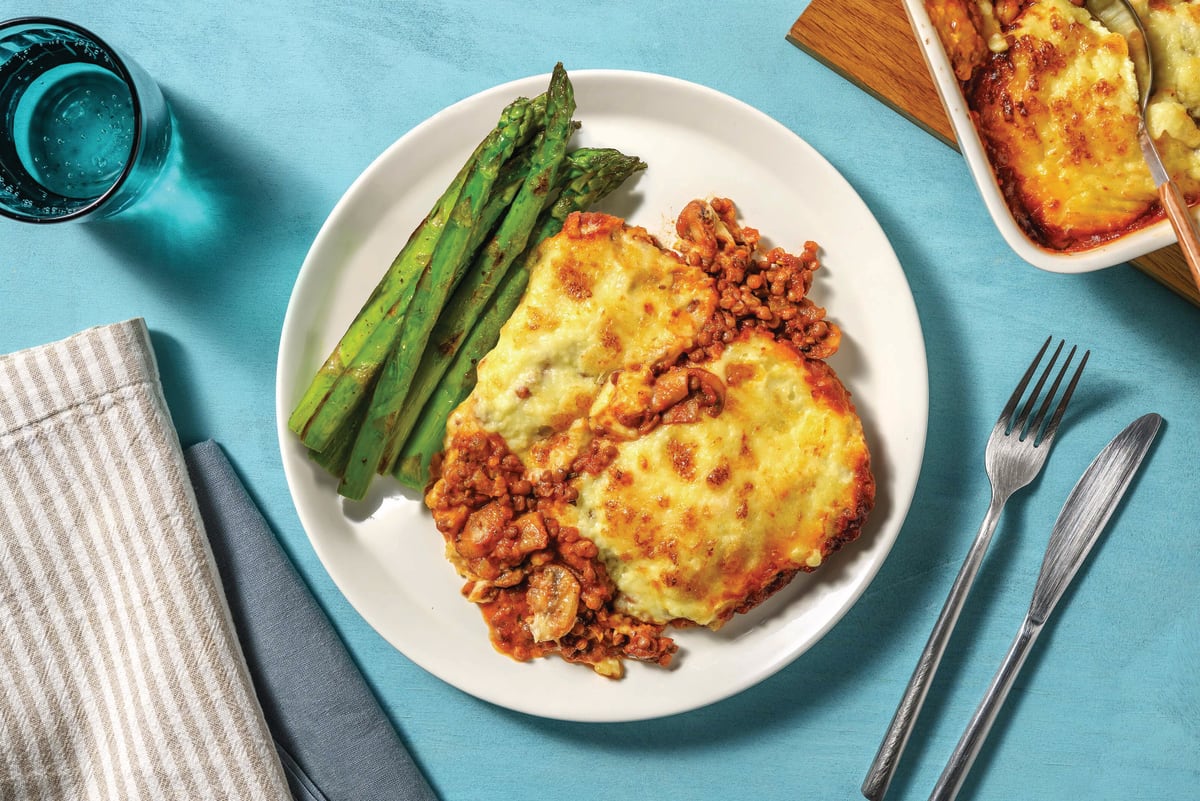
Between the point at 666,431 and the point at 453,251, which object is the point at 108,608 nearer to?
the point at 453,251

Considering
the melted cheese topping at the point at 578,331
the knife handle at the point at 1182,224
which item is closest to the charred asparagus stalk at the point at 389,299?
the melted cheese topping at the point at 578,331

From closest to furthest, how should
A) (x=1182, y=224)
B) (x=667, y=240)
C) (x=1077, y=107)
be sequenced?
(x=1182, y=224), (x=1077, y=107), (x=667, y=240)

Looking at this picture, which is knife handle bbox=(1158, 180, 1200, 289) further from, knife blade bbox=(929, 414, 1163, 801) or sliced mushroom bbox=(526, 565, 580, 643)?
sliced mushroom bbox=(526, 565, 580, 643)

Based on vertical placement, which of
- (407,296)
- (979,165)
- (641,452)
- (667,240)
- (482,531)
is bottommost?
(482,531)

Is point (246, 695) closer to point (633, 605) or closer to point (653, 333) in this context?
point (633, 605)

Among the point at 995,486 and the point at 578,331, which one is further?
the point at 995,486

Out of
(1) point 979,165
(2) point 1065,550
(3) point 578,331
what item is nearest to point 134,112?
(3) point 578,331

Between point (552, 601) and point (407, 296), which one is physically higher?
point (407, 296)
